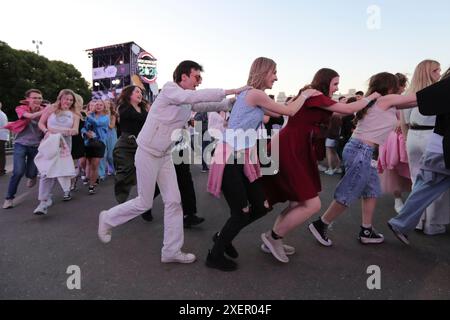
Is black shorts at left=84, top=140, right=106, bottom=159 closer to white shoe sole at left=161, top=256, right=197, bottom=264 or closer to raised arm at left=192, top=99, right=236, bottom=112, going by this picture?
raised arm at left=192, top=99, right=236, bottom=112

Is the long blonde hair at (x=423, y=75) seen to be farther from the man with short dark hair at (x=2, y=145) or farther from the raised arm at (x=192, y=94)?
the man with short dark hair at (x=2, y=145)

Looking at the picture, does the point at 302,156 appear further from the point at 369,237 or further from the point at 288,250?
the point at 369,237

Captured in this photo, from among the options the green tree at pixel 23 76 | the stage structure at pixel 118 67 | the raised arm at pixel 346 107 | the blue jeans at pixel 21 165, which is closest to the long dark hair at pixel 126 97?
the blue jeans at pixel 21 165

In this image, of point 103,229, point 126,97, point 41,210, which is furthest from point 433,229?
point 41,210

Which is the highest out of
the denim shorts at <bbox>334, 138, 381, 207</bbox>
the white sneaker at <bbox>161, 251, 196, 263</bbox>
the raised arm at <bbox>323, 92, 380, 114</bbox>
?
the raised arm at <bbox>323, 92, 380, 114</bbox>

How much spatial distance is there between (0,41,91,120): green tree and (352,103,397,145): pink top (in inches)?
1566

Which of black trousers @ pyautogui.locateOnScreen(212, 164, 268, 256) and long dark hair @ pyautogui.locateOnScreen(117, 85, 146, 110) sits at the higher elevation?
long dark hair @ pyautogui.locateOnScreen(117, 85, 146, 110)

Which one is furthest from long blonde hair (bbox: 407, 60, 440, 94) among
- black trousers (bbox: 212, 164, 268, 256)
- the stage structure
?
the stage structure

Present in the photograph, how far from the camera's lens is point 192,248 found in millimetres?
3490

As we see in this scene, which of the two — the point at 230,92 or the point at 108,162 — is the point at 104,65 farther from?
the point at 230,92

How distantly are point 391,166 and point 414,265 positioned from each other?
183 cm

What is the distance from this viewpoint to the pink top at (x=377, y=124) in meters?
3.24

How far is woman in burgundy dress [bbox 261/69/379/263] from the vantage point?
9.76ft

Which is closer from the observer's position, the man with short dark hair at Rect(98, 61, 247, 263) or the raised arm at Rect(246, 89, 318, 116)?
the raised arm at Rect(246, 89, 318, 116)
